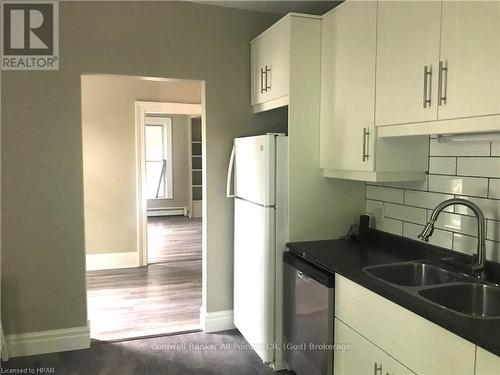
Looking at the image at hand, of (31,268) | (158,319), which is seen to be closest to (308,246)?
(158,319)

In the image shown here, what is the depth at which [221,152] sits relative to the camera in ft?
10.6

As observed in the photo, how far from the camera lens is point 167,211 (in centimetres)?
920

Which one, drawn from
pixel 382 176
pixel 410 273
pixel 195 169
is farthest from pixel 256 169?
pixel 195 169

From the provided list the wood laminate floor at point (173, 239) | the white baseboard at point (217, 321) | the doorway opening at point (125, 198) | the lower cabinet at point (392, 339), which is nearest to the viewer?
the lower cabinet at point (392, 339)

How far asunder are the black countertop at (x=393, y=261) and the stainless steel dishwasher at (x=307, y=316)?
73mm

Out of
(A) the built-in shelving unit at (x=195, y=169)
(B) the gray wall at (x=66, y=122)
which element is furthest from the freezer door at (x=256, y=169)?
(A) the built-in shelving unit at (x=195, y=169)

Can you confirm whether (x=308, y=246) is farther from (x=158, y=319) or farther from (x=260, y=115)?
(x=158, y=319)

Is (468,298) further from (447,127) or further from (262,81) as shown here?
(262,81)

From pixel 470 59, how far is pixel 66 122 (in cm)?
248

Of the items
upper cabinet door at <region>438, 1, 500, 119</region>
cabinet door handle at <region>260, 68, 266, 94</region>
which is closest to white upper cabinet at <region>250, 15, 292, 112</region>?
cabinet door handle at <region>260, 68, 266, 94</region>

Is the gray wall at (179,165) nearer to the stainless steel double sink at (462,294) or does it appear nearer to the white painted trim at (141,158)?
the white painted trim at (141,158)

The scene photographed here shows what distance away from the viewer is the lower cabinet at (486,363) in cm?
125

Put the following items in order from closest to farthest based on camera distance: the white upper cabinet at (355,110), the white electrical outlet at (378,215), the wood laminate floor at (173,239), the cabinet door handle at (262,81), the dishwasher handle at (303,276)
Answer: the white upper cabinet at (355,110) → the dishwasher handle at (303,276) → the white electrical outlet at (378,215) → the cabinet door handle at (262,81) → the wood laminate floor at (173,239)

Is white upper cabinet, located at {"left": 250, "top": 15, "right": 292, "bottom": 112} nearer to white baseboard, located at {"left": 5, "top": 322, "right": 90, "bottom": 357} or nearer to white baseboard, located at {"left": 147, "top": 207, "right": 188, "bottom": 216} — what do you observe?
white baseboard, located at {"left": 5, "top": 322, "right": 90, "bottom": 357}
